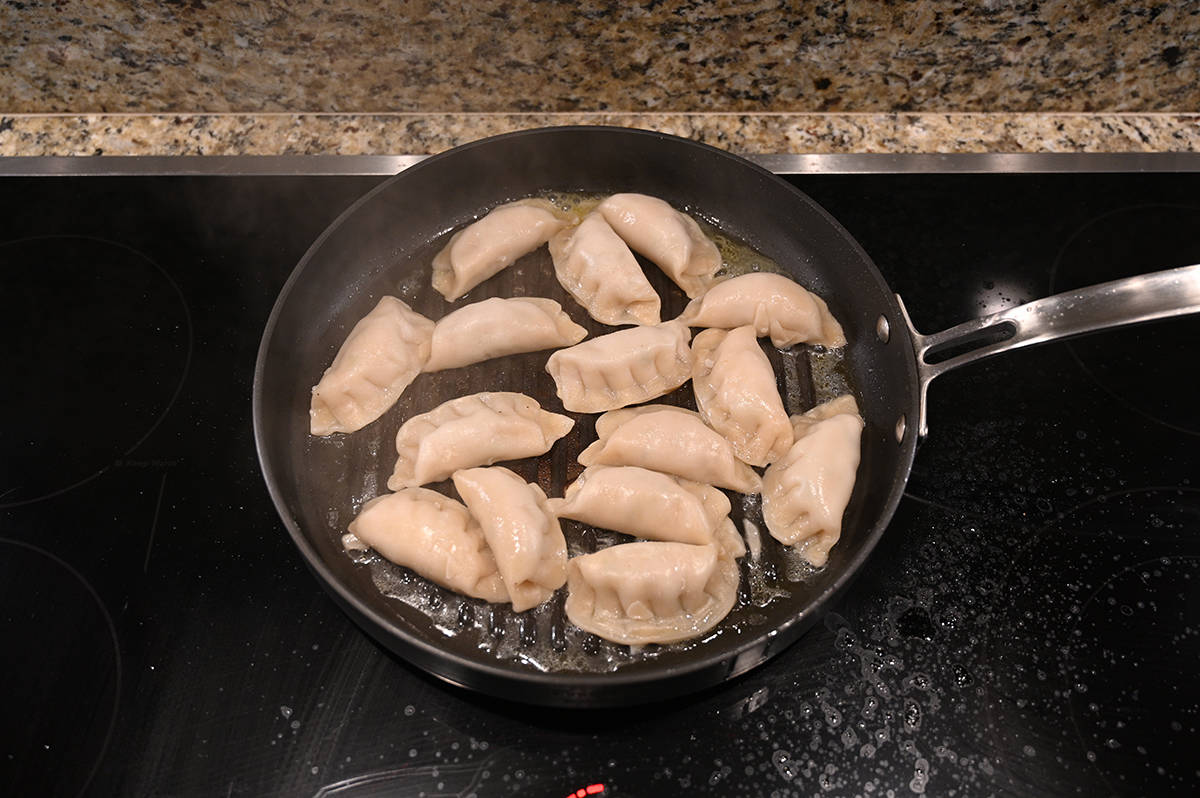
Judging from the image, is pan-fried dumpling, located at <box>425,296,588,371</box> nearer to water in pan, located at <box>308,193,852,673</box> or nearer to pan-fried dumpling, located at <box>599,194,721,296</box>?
water in pan, located at <box>308,193,852,673</box>

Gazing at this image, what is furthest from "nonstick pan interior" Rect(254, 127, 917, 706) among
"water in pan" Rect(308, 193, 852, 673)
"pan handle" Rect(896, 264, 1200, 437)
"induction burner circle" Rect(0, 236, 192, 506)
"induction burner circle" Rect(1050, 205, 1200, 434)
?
"induction burner circle" Rect(1050, 205, 1200, 434)

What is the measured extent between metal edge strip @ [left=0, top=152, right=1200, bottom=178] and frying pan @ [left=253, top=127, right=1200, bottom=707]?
158 mm

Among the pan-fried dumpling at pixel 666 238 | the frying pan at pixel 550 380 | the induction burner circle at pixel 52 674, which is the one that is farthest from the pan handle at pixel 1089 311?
the induction burner circle at pixel 52 674

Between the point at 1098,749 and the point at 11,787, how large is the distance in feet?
5.06

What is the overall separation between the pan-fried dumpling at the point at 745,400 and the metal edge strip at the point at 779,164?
0.44 meters

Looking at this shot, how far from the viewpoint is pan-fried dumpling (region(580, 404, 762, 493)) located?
1399 millimetres

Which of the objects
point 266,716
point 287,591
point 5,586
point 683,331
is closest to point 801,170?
point 683,331

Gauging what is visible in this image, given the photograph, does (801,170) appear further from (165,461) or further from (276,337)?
(165,461)

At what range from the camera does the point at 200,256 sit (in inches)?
64.1

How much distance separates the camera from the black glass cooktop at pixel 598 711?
3.86 feet

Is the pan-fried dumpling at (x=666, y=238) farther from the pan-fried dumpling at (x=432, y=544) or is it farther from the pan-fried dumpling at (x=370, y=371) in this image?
the pan-fried dumpling at (x=432, y=544)

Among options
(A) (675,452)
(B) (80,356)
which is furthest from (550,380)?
(B) (80,356)

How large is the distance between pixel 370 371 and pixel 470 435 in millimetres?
228

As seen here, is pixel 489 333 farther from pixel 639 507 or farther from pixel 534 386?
pixel 639 507
